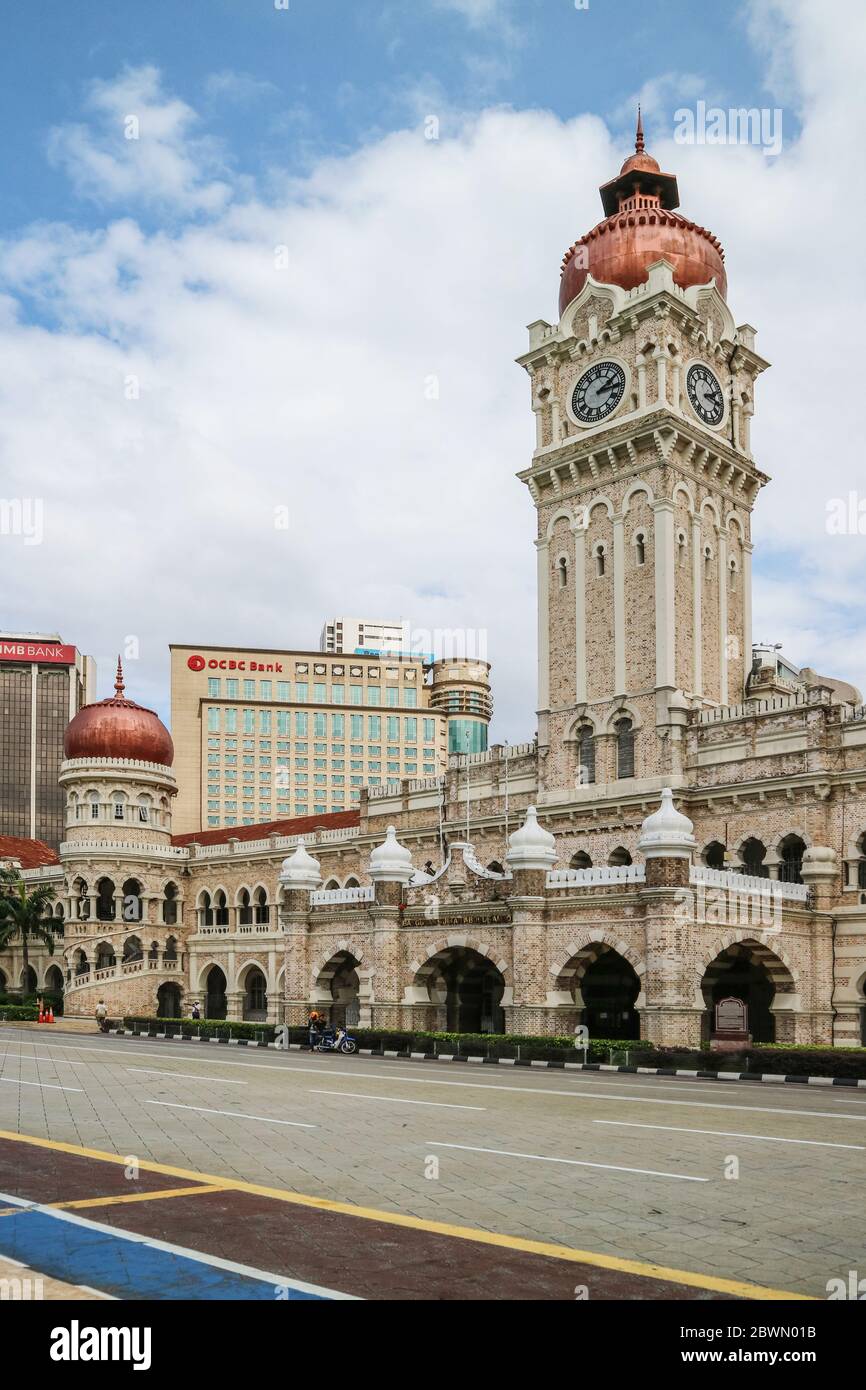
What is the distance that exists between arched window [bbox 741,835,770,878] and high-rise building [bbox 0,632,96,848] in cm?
12794

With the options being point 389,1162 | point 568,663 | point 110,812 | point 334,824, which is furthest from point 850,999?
point 110,812

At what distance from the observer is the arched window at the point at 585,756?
46656 mm

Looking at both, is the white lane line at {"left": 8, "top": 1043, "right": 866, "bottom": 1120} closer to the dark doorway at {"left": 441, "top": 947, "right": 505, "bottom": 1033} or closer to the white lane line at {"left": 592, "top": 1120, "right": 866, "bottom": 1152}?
the white lane line at {"left": 592, "top": 1120, "right": 866, "bottom": 1152}

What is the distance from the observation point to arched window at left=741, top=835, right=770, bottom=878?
40719 millimetres

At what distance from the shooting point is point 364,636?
610ft

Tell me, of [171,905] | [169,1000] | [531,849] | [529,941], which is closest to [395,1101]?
[529,941]

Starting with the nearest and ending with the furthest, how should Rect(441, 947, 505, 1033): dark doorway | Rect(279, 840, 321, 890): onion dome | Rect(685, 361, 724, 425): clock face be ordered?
Rect(441, 947, 505, 1033): dark doorway
Rect(279, 840, 321, 890): onion dome
Rect(685, 361, 724, 425): clock face

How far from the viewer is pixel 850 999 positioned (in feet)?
123

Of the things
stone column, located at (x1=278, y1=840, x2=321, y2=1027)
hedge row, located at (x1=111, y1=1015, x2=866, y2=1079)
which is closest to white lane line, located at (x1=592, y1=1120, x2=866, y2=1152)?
hedge row, located at (x1=111, y1=1015, x2=866, y2=1079)

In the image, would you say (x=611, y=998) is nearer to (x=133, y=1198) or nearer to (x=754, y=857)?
(x=754, y=857)

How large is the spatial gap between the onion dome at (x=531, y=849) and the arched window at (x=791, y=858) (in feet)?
25.5

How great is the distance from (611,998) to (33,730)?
131 m

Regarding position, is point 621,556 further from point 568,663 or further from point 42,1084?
point 42,1084

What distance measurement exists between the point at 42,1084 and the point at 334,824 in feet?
132
